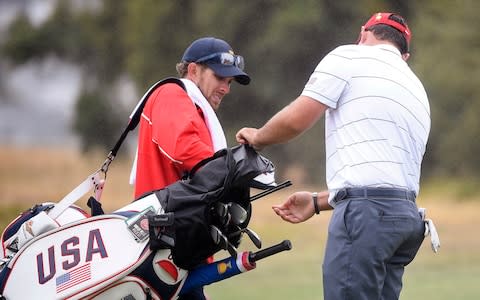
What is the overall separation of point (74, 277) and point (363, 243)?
1.17 metres

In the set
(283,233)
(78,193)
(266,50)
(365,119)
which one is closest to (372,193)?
(365,119)

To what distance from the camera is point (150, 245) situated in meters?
4.40

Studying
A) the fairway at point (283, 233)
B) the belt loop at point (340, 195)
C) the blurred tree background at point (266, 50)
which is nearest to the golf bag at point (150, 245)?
the belt loop at point (340, 195)

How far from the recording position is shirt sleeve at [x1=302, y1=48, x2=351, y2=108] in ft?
15.1

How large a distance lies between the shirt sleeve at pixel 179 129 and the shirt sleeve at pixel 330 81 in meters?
0.53

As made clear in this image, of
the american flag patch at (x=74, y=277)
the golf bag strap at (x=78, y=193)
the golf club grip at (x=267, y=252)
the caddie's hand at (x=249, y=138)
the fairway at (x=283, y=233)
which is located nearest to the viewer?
the american flag patch at (x=74, y=277)

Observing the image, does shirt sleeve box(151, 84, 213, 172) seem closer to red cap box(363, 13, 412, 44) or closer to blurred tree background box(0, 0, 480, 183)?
red cap box(363, 13, 412, 44)

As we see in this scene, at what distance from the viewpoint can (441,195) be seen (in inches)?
1053

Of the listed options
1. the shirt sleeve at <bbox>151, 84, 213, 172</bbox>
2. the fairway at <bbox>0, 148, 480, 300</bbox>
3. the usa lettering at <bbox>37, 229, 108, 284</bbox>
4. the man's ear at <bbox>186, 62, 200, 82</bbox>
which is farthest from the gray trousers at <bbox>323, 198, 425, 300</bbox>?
the fairway at <bbox>0, 148, 480, 300</bbox>

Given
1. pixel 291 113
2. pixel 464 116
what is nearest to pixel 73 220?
pixel 291 113

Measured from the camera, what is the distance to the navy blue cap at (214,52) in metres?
5.32

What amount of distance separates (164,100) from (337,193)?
2.88 ft

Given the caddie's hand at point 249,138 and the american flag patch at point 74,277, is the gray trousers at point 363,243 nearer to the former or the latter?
the caddie's hand at point 249,138

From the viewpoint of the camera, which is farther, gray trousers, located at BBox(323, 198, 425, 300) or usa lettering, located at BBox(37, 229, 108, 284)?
gray trousers, located at BBox(323, 198, 425, 300)
